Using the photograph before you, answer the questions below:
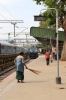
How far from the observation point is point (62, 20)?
43125 mm

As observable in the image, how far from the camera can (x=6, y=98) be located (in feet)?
32.9

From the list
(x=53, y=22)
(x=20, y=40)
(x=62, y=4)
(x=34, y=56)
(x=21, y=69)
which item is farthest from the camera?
(x=20, y=40)

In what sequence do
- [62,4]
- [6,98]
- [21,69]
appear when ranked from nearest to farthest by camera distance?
[6,98]
[21,69]
[62,4]

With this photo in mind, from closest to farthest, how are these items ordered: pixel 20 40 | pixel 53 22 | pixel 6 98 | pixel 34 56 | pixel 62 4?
pixel 6 98
pixel 62 4
pixel 53 22
pixel 34 56
pixel 20 40

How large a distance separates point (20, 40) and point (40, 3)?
8413 cm

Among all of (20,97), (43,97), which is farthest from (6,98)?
(43,97)

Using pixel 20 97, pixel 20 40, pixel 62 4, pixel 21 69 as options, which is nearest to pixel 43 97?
pixel 20 97

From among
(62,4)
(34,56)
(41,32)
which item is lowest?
(34,56)

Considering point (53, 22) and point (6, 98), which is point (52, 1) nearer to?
point (53, 22)

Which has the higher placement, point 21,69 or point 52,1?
point 52,1

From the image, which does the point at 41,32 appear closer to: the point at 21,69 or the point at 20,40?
the point at 21,69

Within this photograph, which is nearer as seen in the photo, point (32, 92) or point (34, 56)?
point (32, 92)

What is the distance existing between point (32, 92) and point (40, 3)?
1315 inches

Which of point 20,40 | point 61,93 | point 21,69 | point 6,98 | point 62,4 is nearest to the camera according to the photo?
point 6,98
